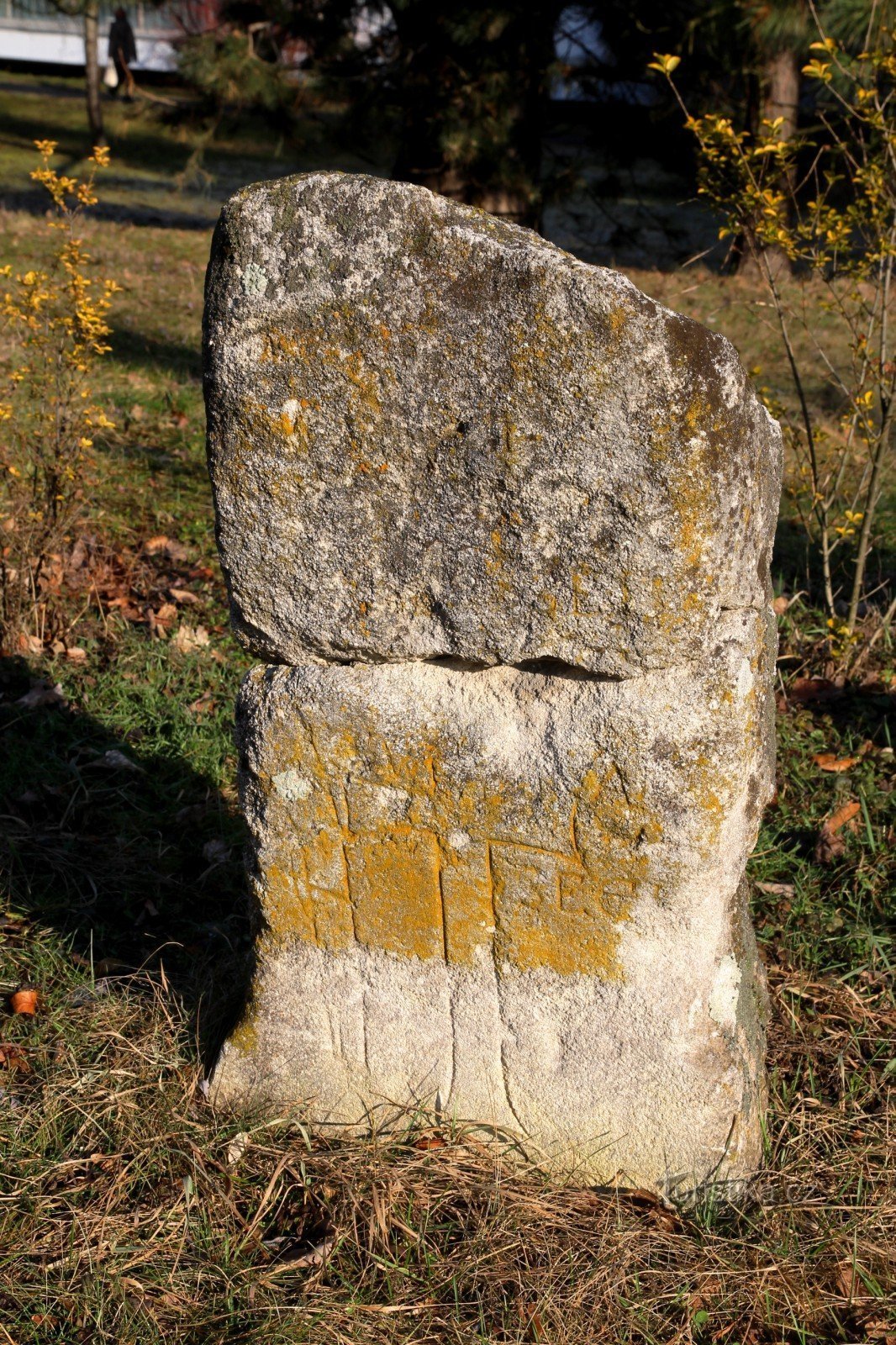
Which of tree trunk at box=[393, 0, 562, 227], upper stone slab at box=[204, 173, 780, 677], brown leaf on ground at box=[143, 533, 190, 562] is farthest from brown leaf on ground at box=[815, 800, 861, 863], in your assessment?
tree trunk at box=[393, 0, 562, 227]

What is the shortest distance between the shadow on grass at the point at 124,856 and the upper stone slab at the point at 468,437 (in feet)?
2.64

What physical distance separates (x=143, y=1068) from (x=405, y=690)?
3.24 feet

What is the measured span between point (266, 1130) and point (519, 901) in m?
0.69

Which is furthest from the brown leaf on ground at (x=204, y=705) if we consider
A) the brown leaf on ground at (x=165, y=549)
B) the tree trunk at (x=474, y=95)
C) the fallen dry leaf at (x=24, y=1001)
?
the tree trunk at (x=474, y=95)

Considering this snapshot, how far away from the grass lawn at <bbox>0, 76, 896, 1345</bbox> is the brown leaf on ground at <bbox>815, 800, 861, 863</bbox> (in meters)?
0.01

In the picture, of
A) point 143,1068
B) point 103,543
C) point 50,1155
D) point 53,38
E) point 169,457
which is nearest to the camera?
point 50,1155

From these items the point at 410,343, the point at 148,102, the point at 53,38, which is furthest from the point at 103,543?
the point at 53,38

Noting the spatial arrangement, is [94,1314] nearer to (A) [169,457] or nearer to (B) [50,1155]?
(B) [50,1155]

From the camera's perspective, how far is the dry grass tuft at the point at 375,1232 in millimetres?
2006

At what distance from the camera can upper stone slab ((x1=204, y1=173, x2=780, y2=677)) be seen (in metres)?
1.90

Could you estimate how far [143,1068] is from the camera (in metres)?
2.45

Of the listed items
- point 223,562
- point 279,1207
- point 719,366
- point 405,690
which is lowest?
point 279,1207

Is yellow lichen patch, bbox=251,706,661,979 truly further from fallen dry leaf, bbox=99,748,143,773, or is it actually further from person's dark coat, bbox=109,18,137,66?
person's dark coat, bbox=109,18,137,66

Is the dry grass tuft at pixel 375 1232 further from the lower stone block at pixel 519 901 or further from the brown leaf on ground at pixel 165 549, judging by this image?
the brown leaf on ground at pixel 165 549
